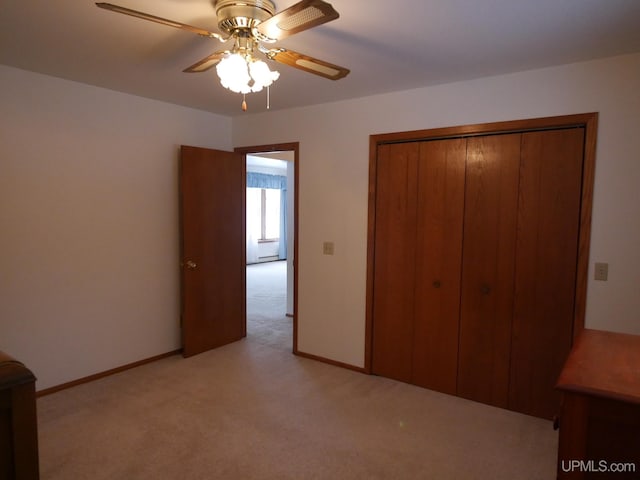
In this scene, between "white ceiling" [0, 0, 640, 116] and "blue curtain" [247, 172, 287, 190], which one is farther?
"blue curtain" [247, 172, 287, 190]

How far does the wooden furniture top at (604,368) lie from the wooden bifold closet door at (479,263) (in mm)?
938

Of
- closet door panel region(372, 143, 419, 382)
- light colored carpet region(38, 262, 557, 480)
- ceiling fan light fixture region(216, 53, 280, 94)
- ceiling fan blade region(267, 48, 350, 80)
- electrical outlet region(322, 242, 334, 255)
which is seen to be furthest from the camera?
electrical outlet region(322, 242, 334, 255)

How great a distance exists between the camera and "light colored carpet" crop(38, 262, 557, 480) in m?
2.18

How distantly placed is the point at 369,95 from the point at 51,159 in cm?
242

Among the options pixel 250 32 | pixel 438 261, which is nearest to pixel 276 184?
pixel 438 261

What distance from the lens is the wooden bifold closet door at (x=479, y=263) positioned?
2.60 m

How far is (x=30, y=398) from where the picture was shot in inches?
46.8

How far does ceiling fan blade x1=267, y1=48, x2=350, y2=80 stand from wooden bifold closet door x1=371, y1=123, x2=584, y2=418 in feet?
A: 4.41

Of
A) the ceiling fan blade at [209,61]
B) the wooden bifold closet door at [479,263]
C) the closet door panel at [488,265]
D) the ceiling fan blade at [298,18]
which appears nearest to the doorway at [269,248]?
the wooden bifold closet door at [479,263]

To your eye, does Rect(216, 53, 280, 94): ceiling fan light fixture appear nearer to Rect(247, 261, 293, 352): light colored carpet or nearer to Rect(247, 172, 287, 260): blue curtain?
Rect(247, 261, 293, 352): light colored carpet

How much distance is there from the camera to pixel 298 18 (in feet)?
4.83

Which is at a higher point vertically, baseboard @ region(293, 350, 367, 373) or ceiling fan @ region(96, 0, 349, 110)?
ceiling fan @ region(96, 0, 349, 110)

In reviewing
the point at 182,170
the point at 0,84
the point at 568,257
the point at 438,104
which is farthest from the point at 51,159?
the point at 568,257

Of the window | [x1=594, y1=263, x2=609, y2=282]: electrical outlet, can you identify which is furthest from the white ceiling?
the window
